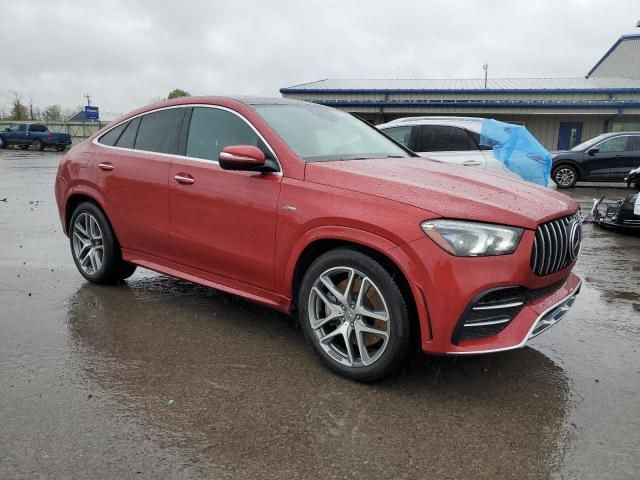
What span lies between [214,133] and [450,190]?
1.93m

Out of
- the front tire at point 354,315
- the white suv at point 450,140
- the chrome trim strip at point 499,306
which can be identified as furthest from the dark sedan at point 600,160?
the front tire at point 354,315

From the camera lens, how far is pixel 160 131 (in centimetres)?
458

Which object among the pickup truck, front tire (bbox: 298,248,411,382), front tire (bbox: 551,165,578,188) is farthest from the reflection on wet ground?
the pickup truck

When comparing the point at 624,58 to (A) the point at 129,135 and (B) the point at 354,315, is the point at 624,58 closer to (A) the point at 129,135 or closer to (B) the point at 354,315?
(A) the point at 129,135

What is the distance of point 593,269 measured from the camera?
19.8 ft

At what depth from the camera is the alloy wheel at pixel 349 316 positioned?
3168mm

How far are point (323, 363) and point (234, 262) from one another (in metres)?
0.95

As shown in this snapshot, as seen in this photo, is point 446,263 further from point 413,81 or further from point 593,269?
point 413,81

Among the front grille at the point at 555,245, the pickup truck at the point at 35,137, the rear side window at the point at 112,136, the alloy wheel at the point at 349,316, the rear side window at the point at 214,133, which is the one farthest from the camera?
the pickup truck at the point at 35,137

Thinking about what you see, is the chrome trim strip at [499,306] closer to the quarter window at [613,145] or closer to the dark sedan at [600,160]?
the dark sedan at [600,160]

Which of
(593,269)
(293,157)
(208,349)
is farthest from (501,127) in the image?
(208,349)

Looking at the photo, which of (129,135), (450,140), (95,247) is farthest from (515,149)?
(95,247)

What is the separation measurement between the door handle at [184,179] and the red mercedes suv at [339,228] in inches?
0.6

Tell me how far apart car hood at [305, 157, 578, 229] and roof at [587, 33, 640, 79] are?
35.4 metres
